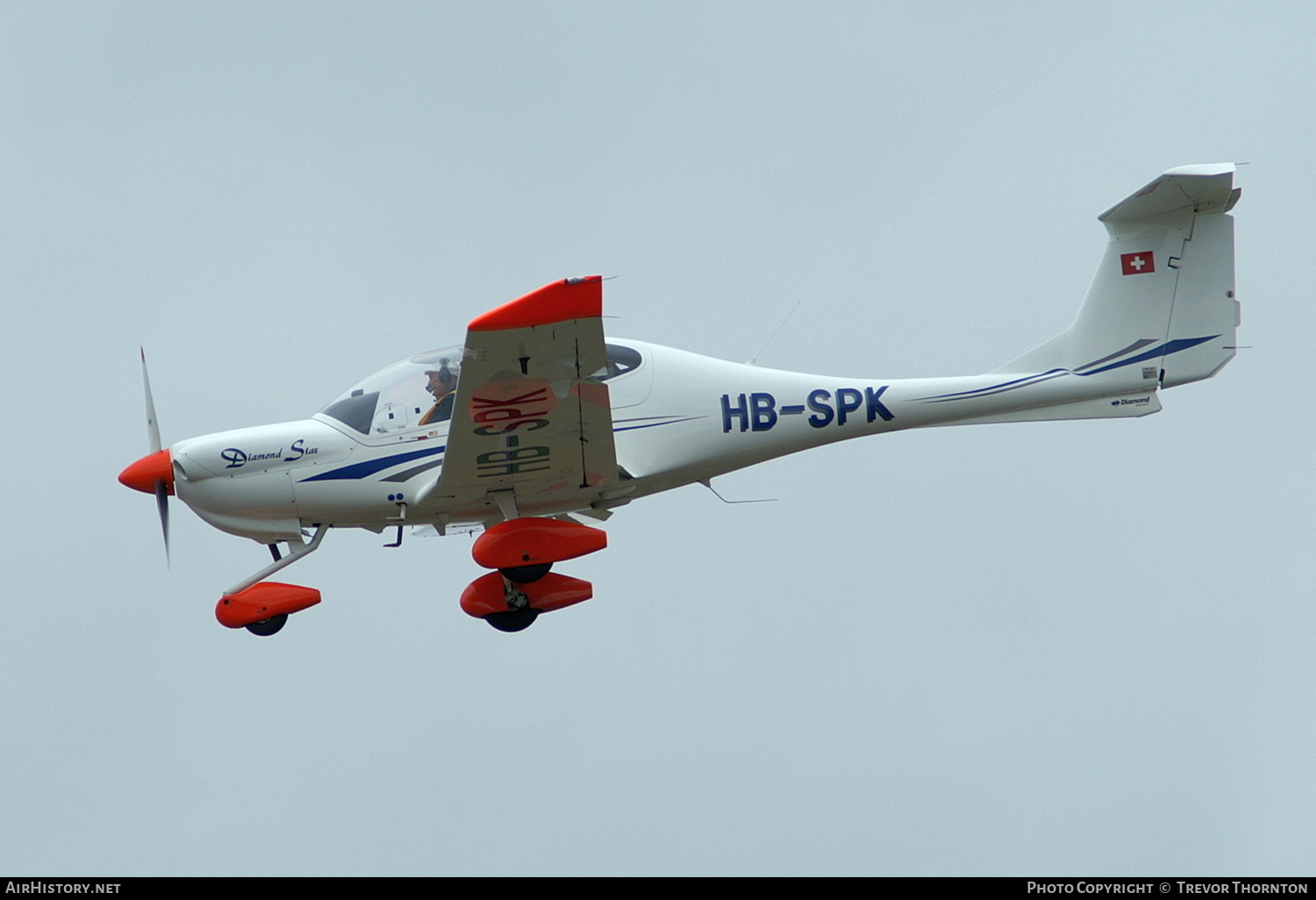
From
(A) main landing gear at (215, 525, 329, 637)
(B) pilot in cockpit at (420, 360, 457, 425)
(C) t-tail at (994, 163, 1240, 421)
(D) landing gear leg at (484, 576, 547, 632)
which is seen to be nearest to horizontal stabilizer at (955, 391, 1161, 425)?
(C) t-tail at (994, 163, 1240, 421)

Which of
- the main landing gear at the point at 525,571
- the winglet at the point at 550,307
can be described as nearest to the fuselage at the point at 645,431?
the main landing gear at the point at 525,571

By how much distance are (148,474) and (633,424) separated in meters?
4.49

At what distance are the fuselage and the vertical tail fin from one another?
15 cm

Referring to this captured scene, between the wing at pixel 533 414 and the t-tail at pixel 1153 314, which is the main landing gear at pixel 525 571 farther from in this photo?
the t-tail at pixel 1153 314

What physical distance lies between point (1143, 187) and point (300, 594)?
28.3 ft

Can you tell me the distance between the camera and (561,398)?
12.5m

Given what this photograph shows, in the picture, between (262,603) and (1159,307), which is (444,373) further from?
(1159,307)

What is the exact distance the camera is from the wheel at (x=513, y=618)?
1455 cm

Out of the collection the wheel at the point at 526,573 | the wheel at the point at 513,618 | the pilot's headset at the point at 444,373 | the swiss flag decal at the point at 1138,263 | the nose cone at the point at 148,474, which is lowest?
the wheel at the point at 513,618

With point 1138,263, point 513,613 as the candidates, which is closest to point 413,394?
point 513,613

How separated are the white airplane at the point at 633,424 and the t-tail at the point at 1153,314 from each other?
0.01m

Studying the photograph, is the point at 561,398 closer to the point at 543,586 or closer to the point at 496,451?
the point at 496,451

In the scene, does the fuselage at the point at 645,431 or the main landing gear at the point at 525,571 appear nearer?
the main landing gear at the point at 525,571

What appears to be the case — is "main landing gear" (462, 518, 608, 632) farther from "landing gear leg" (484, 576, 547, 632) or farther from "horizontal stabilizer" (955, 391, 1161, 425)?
"horizontal stabilizer" (955, 391, 1161, 425)
